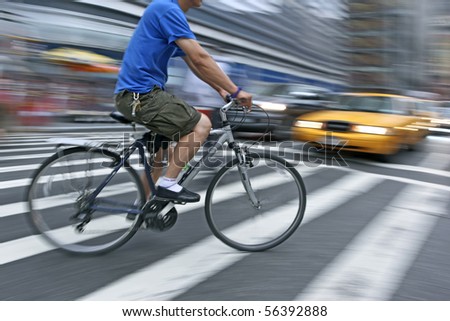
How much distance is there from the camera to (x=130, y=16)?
2803 cm

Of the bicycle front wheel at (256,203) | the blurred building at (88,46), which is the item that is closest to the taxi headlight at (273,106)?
the blurred building at (88,46)

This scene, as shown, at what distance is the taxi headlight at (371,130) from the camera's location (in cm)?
809

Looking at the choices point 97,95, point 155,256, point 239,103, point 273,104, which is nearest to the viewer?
point 239,103

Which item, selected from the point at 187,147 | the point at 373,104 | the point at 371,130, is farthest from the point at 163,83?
the point at 373,104

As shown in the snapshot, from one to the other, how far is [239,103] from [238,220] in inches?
38.3

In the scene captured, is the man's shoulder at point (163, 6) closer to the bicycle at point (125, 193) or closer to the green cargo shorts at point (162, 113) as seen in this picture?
the green cargo shorts at point (162, 113)

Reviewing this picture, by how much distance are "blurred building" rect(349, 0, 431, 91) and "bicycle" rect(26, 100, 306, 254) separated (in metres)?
88.6

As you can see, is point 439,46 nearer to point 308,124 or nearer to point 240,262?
point 308,124

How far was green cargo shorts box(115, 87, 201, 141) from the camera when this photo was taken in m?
3.12

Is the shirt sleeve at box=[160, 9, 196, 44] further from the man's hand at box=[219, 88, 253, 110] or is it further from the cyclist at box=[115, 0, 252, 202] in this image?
the man's hand at box=[219, 88, 253, 110]

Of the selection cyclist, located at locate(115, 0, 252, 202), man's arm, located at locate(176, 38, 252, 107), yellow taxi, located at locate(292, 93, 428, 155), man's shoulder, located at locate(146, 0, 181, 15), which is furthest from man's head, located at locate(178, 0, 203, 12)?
yellow taxi, located at locate(292, 93, 428, 155)

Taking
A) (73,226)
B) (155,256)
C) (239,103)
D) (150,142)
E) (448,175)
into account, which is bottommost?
(448,175)
